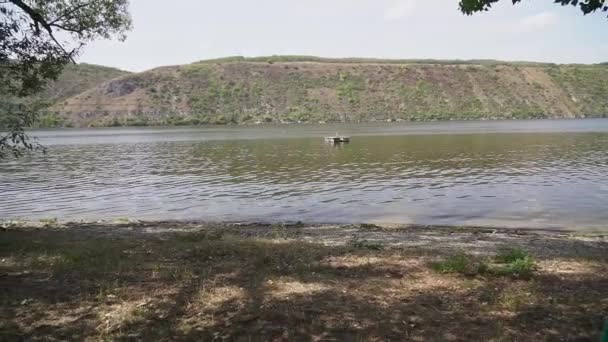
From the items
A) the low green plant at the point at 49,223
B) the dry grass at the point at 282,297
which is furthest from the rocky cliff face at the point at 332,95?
the dry grass at the point at 282,297

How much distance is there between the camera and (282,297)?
292 inches

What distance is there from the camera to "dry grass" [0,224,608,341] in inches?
244

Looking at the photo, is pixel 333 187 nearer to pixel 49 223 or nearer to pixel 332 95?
pixel 49 223

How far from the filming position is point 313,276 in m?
8.60

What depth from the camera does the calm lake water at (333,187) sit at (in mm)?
22625

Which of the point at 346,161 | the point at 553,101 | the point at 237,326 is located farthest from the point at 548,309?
the point at 553,101

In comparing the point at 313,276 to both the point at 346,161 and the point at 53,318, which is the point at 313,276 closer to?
the point at 53,318

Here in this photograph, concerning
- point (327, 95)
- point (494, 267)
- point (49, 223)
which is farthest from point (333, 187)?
point (327, 95)

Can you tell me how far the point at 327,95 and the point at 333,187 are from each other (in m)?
145

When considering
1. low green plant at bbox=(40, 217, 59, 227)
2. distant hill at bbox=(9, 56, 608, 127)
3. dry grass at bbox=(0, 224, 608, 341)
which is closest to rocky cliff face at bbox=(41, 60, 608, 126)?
distant hill at bbox=(9, 56, 608, 127)

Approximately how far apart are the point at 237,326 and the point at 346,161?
3967cm

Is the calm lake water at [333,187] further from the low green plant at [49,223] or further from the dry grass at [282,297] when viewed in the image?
the dry grass at [282,297]

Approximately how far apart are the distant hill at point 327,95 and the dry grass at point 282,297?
145 metres

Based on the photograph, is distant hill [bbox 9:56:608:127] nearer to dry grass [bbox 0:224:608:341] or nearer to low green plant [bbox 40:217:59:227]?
low green plant [bbox 40:217:59:227]
